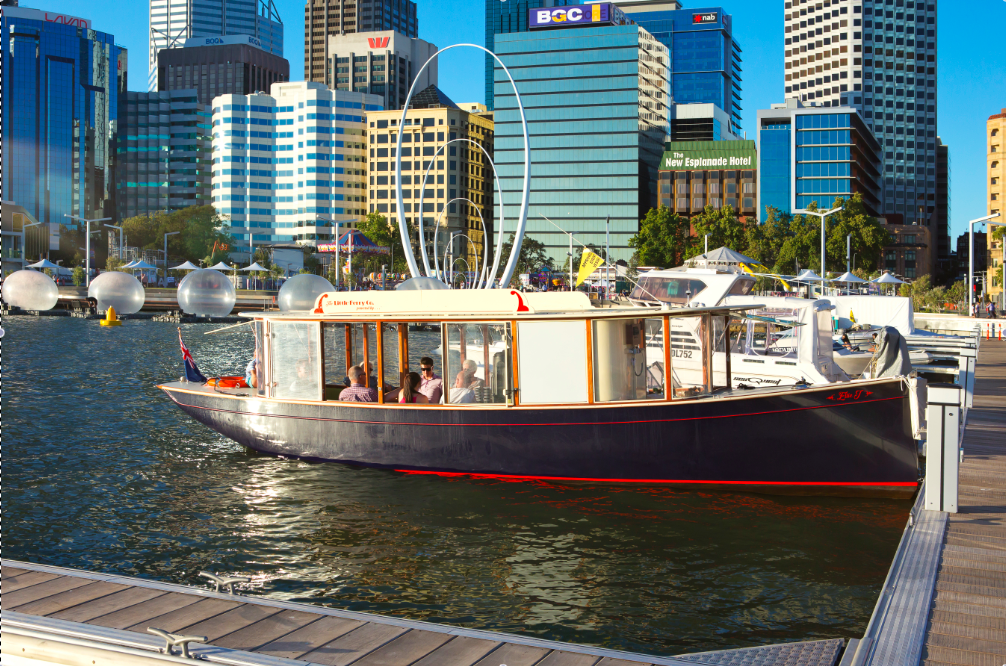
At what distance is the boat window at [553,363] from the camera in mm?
13906

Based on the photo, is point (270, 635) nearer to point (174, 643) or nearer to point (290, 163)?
point (174, 643)

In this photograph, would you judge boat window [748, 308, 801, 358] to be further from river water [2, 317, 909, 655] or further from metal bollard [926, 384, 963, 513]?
metal bollard [926, 384, 963, 513]

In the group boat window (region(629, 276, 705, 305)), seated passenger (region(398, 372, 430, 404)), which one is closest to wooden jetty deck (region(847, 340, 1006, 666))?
seated passenger (region(398, 372, 430, 404))

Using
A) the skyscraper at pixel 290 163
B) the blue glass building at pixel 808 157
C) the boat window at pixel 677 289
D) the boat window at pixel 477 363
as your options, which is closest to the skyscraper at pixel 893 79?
the blue glass building at pixel 808 157

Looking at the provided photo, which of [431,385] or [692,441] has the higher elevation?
[431,385]

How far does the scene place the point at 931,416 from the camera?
10789 mm

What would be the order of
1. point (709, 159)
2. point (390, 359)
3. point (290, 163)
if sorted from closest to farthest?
point (390, 359) < point (709, 159) < point (290, 163)

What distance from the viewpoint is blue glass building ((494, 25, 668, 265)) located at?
159 meters

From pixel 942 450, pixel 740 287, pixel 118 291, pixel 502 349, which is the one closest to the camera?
pixel 942 450

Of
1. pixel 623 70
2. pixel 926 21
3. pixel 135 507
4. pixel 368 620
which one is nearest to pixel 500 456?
pixel 135 507

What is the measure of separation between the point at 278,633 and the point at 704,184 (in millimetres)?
156728

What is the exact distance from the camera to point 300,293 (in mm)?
50156

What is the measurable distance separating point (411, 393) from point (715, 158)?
150158 mm

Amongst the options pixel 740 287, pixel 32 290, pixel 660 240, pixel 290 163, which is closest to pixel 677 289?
pixel 740 287
